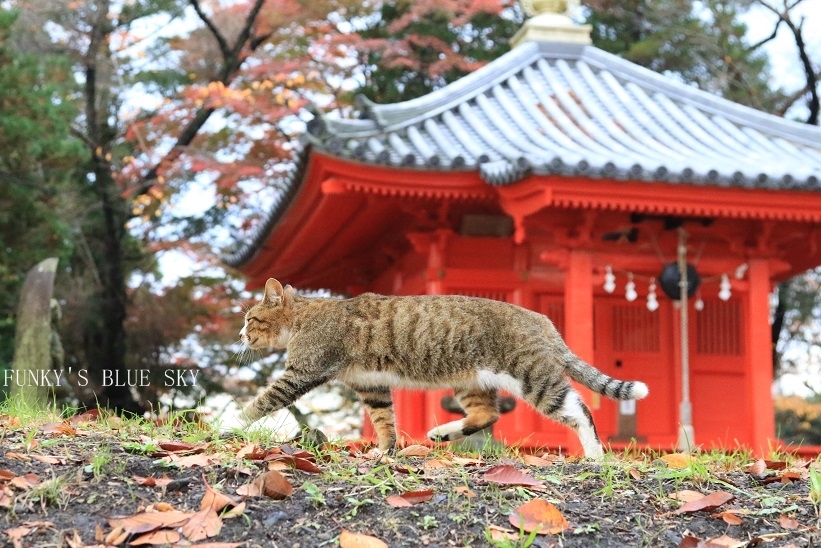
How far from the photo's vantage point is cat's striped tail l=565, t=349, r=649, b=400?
16.9 ft

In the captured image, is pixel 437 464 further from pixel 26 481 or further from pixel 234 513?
pixel 26 481

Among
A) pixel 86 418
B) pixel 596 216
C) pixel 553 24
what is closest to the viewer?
pixel 86 418

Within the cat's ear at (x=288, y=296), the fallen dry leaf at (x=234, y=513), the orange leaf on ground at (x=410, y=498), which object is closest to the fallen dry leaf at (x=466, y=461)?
the orange leaf on ground at (x=410, y=498)

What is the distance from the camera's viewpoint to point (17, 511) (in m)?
3.45

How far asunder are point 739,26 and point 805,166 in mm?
10649

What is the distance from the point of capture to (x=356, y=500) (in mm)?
3639

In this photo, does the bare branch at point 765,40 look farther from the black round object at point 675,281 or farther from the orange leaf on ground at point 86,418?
the orange leaf on ground at point 86,418

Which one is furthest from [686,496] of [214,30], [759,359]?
[214,30]

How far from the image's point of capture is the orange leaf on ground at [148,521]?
10.9 feet

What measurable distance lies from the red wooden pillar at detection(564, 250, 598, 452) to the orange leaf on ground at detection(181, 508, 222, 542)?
21.7 ft

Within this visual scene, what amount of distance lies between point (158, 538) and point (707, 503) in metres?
2.00

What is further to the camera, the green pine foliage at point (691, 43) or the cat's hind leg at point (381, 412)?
the green pine foliage at point (691, 43)

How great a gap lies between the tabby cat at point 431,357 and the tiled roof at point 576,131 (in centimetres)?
387

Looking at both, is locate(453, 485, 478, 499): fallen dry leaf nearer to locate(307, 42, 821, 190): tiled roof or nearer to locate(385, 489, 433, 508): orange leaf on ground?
locate(385, 489, 433, 508): orange leaf on ground
